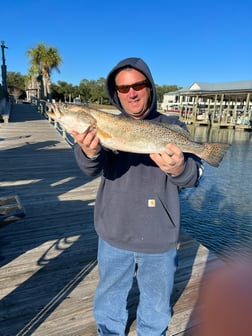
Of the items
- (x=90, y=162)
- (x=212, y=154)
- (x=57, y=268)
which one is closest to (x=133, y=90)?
(x=90, y=162)

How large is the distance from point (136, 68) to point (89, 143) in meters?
0.72

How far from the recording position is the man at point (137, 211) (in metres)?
2.04

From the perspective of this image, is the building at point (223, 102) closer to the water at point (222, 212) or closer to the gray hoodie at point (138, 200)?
the water at point (222, 212)

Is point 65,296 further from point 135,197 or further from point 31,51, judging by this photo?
point 31,51

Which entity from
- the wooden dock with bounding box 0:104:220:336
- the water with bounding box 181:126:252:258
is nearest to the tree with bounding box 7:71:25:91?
the water with bounding box 181:126:252:258

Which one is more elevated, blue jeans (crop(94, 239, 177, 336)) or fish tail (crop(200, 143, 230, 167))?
fish tail (crop(200, 143, 230, 167))

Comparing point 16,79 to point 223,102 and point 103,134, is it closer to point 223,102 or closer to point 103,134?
point 223,102

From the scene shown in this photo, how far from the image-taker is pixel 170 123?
2.31 meters

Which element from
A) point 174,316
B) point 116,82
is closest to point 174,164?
point 116,82

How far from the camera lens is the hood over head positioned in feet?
6.91

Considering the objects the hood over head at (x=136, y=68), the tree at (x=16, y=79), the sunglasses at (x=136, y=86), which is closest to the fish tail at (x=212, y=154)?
the hood over head at (x=136, y=68)

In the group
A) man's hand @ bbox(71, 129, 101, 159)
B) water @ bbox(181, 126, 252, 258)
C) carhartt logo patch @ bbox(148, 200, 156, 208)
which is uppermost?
man's hand @ bbox(71, 129, 101, 159)

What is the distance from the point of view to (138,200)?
82.0 inches

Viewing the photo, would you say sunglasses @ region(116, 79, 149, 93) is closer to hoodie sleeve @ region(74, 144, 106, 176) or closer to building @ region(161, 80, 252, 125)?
hoodie sleeve @ region(74, 144, 106, 176)
